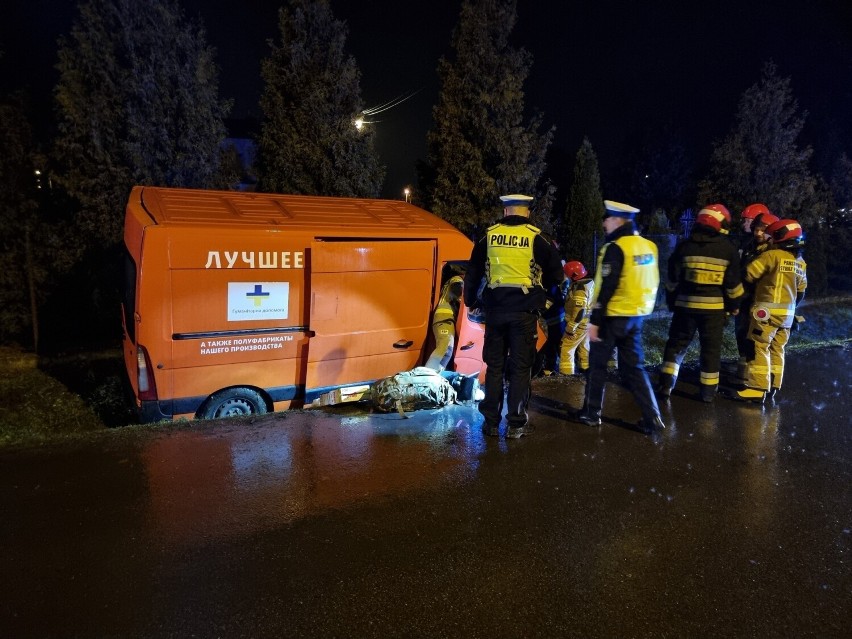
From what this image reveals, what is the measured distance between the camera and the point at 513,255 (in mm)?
4301

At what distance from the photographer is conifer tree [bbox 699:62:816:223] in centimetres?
1206

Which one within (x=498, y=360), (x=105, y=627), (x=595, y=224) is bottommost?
(x=105, y=627)

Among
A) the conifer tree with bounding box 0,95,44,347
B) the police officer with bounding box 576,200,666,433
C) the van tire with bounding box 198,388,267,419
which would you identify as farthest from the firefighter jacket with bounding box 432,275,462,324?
the conifer tree with bounding box 0,95,44,347

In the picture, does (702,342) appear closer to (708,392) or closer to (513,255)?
(708,392)

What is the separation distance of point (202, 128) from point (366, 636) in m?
7.90

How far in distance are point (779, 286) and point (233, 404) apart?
5.39m

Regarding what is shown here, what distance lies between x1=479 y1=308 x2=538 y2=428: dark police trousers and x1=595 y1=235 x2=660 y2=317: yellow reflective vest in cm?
70

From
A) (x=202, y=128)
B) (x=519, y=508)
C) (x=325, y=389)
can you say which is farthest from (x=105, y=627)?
(x=202, y=128)

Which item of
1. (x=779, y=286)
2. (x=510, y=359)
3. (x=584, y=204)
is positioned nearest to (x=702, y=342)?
(x=779, y=286)

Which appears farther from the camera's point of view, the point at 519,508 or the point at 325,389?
the point at 325,389

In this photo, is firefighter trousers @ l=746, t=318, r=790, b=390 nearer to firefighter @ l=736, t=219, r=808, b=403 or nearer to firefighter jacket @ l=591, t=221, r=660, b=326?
firefighter @ l=736, t=219, r=808, b=403

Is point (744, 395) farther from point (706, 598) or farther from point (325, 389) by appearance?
point (325, 389)

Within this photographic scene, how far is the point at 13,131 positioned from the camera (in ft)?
25.1

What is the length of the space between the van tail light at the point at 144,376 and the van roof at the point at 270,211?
1.09m
